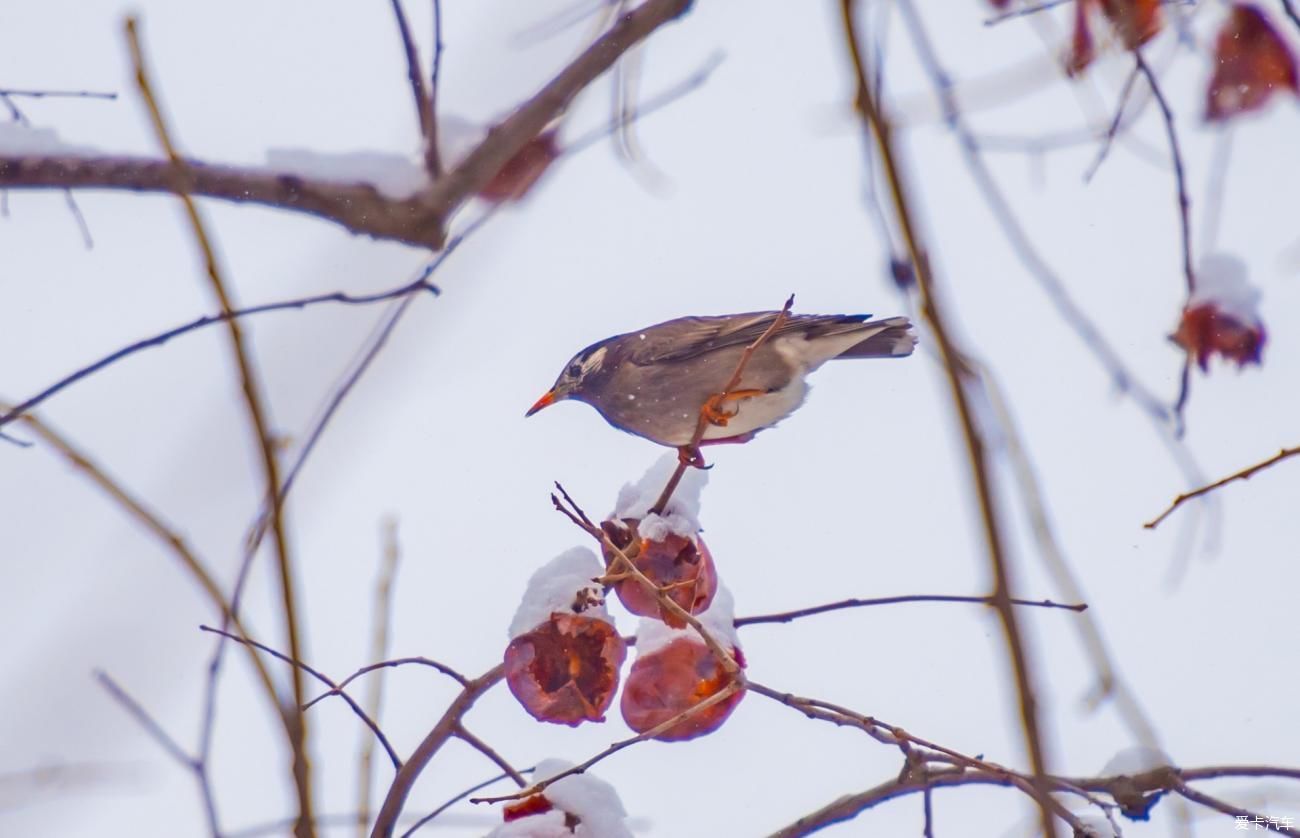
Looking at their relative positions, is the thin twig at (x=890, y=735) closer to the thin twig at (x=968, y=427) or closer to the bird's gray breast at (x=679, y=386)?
the thin twig at (x=968, y=427)

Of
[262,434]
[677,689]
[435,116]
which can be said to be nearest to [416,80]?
[435,116]

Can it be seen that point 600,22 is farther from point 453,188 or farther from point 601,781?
point 601,781

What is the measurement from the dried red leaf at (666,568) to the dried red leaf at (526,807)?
0.40 m

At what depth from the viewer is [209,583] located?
5.20ft

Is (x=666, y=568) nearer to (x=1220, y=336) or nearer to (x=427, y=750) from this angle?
(x=427, y=750)

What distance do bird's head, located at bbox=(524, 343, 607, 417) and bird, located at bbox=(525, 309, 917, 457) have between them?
0.14m

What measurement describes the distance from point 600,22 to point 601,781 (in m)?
2.25

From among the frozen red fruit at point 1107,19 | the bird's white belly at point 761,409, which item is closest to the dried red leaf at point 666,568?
the bird's white belly at point 761,409

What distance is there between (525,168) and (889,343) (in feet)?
4.83

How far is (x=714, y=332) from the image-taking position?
15.0 ft

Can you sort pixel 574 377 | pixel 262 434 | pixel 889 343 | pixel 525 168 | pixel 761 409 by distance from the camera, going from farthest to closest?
pixel 574 377
pixel 889 343
pixel 761 409
pixel 525 168
pixel 262 434

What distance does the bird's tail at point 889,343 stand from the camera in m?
4.38

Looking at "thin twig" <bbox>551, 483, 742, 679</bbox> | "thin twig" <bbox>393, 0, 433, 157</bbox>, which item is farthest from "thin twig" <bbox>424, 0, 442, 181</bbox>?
"thin twig" <bbox>551, 483, 742, 679</bbox>

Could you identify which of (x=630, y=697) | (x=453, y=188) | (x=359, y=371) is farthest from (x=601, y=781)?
(x=453, y=188)
